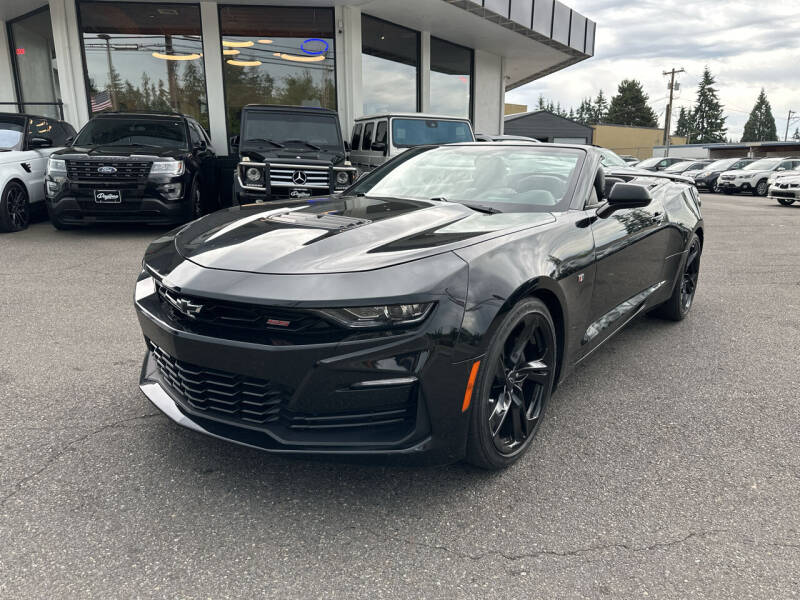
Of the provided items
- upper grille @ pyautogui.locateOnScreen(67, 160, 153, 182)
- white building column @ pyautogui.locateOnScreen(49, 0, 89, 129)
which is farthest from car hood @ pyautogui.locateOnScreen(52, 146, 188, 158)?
white building column @ pyautogui.locateOnScreen(49, 0, 89, 129)

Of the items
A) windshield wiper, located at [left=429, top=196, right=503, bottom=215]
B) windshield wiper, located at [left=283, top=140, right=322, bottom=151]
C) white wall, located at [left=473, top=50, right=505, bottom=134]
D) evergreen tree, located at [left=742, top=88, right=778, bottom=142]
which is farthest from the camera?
evergreen tree, located at [left=742, top=88, right=778, bottom=142]

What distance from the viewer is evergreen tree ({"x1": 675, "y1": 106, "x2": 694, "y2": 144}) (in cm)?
10331

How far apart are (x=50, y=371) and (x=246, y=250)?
199 cm

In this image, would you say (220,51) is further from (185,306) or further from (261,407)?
(261,407)

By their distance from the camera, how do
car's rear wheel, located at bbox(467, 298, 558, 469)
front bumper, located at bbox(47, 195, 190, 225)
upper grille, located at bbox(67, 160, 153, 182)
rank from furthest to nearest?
front bumper, located at bbox(47, 195, 190, 225) → upper grille, located at bbox(67, 160, 153, 182) → car's rear wheel, located at bbox(467, 298, 558, 469)

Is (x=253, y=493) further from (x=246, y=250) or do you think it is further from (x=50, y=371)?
(x=50, y=371)

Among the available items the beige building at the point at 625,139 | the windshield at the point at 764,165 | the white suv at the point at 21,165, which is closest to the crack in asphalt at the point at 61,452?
the white suv at the point at 21,165

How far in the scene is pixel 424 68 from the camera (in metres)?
16.0

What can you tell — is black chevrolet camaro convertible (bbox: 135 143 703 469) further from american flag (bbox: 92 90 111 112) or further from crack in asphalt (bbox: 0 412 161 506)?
american flag (bbox: 92 90 111 112)

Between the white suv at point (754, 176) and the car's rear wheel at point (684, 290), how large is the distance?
2265cm

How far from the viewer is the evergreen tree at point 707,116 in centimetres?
10088

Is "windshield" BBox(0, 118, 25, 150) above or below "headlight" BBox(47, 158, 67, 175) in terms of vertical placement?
above

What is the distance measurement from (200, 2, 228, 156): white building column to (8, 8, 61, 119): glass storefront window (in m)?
3.76

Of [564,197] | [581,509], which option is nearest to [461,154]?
[564,197]
